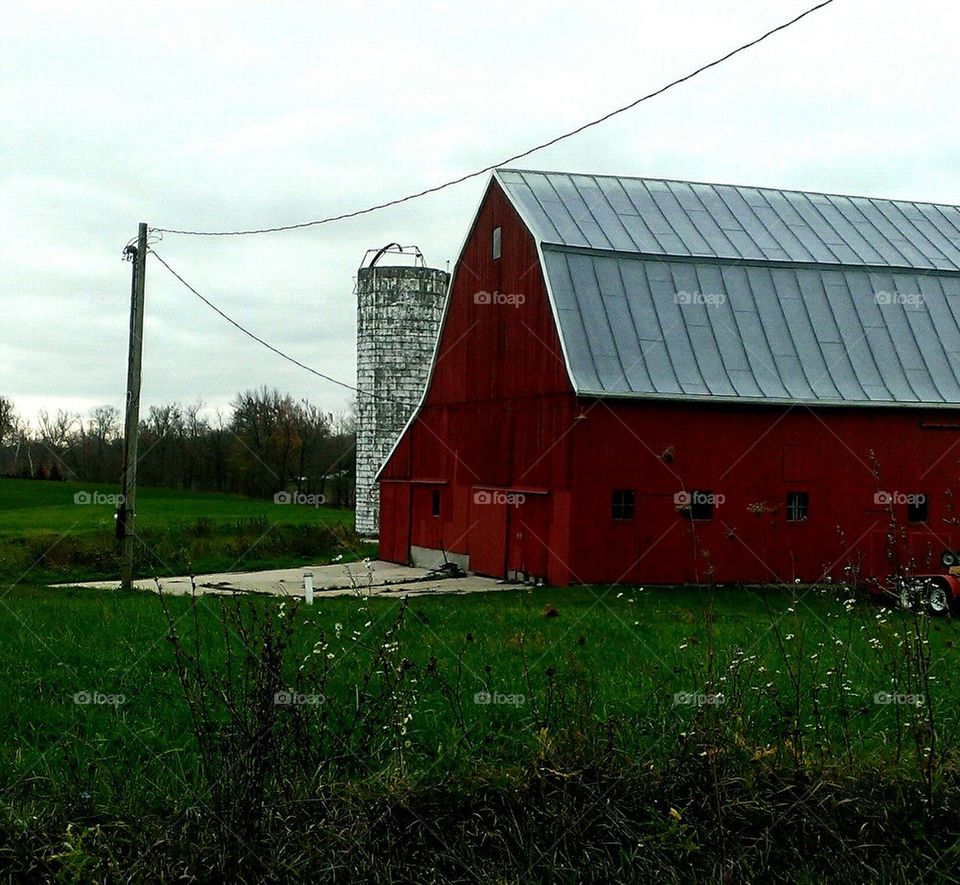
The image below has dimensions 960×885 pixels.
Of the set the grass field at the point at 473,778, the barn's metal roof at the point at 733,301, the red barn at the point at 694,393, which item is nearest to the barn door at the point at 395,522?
the red barn at the point at 694,393

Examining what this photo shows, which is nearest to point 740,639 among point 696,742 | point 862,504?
point 696,742

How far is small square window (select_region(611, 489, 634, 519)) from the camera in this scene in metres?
21.4

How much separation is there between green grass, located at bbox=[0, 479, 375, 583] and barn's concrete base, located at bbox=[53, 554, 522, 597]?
0.75 metres

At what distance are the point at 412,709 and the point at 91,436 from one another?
41.6 m

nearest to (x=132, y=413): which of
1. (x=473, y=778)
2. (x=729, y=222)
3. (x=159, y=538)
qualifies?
(x=159, y=538)

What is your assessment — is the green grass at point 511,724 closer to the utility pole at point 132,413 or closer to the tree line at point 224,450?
the utility pole at point 132,413

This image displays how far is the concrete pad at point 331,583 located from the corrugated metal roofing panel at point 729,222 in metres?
6.56

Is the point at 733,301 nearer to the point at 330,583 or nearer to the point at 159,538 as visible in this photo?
the point at 330,583

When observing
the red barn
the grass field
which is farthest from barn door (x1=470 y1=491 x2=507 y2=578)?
the grass field

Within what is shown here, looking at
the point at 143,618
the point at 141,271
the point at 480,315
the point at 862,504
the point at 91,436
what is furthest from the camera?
the point at 91,436

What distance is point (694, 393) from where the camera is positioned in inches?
839

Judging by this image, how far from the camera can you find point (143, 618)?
12984 mm

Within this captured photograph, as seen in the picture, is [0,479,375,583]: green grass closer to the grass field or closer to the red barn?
the red barn

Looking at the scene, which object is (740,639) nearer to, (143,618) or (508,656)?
(508,656)
